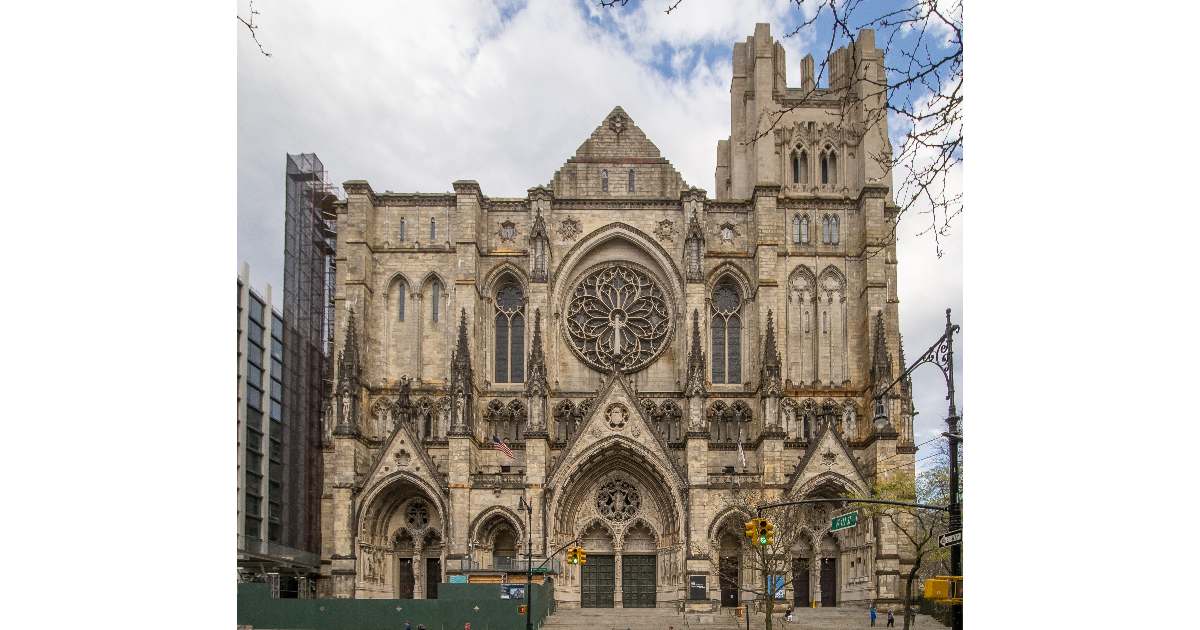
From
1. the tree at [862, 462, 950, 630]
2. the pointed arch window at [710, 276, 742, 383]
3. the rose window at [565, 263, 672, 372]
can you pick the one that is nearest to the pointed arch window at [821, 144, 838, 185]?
the pointed arch window at [710, 276, 742, 383]

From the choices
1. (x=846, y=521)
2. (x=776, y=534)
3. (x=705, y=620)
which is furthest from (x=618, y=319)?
(x=846, y=521)

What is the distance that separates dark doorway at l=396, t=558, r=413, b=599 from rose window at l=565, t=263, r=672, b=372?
29.2 ft

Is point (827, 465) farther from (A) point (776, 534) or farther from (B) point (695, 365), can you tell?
(B) point (695, 365)

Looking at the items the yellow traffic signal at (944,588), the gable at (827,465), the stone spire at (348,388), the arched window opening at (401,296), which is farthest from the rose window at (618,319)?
the yellow traffic signal at (944,588)

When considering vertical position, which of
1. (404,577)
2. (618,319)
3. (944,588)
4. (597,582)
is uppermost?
(618,319)

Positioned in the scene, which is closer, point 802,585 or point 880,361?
point 880,361

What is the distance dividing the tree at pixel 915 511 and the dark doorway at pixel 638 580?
7139 millimetres

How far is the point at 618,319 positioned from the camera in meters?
37.4

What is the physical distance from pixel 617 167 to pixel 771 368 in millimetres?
9537

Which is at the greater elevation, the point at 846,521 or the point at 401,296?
the point at 401,296

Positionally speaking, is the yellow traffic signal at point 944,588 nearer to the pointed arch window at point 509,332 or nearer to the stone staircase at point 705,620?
the stone staircase at point 705,620

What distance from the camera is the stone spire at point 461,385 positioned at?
3378 cm

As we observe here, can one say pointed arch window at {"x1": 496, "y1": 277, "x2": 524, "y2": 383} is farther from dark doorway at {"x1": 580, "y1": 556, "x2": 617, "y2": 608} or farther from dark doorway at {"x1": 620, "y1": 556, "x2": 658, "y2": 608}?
dark doorway at {"x1": 620, "y1": 556, "x2": 658, "y2": 608}
